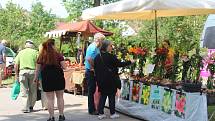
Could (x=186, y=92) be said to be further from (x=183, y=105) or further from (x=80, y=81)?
(x=80, y=81)

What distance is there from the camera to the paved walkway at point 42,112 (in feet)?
32.2

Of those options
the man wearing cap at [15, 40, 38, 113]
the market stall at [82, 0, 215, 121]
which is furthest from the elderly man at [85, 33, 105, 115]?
the man wearing cap at [15, 40, 38, 113]

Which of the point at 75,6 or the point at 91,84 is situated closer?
the point at 91,84

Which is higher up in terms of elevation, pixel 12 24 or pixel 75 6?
pixel 75 6

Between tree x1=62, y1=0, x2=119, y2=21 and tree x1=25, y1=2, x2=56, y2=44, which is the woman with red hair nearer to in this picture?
tree x1=62, y1=0, x2=119, y2=21

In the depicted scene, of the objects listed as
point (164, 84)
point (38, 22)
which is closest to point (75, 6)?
point (38, 22)

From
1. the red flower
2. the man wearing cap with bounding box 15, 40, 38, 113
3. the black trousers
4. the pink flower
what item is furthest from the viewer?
the man wearing cap with bounding box 15, 40, 38, 113

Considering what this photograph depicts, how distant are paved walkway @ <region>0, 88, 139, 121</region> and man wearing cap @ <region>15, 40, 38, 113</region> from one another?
0.41 m

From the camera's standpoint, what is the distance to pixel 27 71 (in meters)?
10.5

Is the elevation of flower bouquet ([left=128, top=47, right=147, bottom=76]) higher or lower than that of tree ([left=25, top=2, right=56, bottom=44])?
lower

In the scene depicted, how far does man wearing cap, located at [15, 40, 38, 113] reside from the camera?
1052 cm

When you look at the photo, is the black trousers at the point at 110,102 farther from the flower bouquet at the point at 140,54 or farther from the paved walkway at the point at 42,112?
the flower bouquet at the point at 140,54

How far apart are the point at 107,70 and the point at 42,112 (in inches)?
90.6

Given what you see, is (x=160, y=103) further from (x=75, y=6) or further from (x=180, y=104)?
(x=75, y=6)
